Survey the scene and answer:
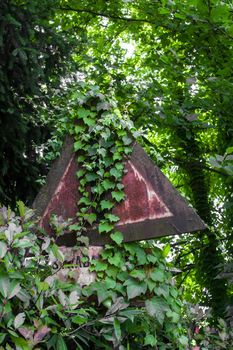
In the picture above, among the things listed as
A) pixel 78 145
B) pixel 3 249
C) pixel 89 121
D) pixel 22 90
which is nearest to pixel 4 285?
pixel 3 249

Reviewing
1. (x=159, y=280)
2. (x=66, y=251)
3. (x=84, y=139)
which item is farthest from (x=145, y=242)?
(x=84, y=139)

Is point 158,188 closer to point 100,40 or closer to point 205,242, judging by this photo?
point 100,40

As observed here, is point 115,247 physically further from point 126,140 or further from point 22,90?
point 22,90

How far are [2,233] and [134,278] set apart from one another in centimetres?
99

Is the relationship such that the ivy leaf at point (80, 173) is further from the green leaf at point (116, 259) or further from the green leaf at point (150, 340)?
the green leaf at point (150, 340)

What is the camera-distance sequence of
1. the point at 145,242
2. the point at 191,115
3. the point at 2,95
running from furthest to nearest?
the point at 2,95 → the point at 191,115 → the point at 145,242

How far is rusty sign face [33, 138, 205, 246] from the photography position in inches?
110

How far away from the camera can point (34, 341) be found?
187 cm

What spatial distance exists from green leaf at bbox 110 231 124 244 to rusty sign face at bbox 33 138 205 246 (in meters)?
0.03

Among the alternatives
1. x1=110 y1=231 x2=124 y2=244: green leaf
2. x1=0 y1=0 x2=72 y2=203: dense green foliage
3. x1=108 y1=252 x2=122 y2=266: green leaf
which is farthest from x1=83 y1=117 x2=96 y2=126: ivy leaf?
x1=0 y1=0 x2=72 y2=203: dense green foliage

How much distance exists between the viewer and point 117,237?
9.34 feet

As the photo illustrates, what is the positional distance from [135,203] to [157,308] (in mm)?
641

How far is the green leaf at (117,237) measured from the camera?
2.83m

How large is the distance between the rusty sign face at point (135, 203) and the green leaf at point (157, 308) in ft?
1.23
